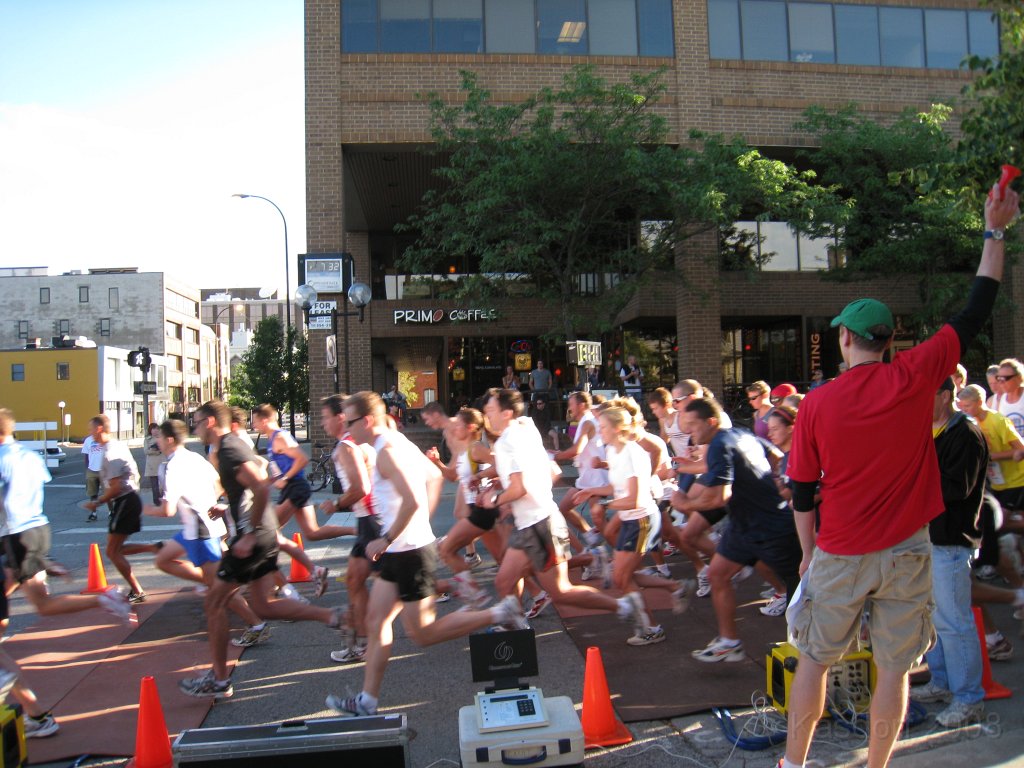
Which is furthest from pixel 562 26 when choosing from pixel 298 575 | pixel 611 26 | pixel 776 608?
pixel 776 608

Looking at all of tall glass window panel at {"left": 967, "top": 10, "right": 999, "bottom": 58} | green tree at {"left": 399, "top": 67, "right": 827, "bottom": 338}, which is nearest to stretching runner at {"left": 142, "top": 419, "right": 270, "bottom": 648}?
green tree at {"left": 399, "top": 67, "right": 827, "bottom": 338}

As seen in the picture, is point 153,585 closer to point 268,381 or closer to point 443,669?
point 443,669

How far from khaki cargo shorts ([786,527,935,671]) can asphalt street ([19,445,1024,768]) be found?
1069 millimetres

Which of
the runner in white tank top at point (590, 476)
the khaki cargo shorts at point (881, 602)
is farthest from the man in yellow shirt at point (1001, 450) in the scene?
the khaki cargo shorts at point (881, 602)

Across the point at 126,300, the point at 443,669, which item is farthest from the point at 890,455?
the point at 126,300

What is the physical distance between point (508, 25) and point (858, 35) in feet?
32.5

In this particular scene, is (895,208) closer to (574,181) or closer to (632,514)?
(574,181)

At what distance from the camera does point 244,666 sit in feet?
19.9

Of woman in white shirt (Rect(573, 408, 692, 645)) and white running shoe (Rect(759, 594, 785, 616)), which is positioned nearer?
woman in white shirt (Rect(573, 408, 692, 645))

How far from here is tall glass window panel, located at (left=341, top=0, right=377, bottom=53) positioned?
21469 mm

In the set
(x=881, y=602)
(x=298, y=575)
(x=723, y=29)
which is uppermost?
(x=723, y=29)

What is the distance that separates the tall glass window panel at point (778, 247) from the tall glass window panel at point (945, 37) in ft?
19.8

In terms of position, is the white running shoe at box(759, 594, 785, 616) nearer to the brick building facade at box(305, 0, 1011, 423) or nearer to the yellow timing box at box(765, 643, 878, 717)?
the yellow timing box at box(765, 643, 878, 717)

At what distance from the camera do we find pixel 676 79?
2234 cm
